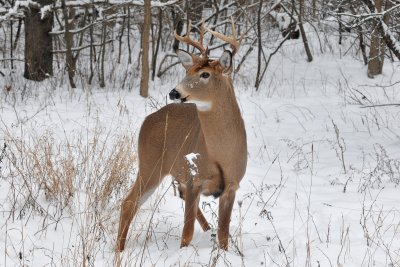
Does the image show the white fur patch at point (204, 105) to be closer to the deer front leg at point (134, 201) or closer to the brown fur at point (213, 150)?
the brown fur at point (213, 150)

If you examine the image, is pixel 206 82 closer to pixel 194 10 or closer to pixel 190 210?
pixel 190 210

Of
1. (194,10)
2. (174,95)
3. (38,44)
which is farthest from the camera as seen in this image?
(194,10)

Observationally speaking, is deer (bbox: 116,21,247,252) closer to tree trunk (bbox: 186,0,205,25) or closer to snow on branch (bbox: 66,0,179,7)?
snow on branch (bbox: 66,0,179,7)

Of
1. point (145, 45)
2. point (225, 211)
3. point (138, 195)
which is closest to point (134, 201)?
point (138, 195)

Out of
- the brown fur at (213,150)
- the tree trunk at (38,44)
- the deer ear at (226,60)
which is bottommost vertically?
the tree trunk at (38,44)

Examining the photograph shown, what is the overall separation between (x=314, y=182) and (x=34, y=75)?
786cm

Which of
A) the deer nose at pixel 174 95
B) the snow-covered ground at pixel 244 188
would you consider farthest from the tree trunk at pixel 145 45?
the deer nose at pixel 174 95

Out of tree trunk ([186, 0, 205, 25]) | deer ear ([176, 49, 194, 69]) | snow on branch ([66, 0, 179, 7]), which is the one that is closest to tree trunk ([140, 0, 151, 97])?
snow on branch ([66, 0, 179, 7])

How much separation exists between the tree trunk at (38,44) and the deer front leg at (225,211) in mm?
9213

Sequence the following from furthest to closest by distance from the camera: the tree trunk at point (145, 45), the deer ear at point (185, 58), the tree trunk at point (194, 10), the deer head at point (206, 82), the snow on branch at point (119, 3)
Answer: the tree trunk at point (194, 10) → the snow on branch at point (119, 3) → the tree trunk at point (145, 45) → the deer ear at point (185, 58) → the deer head at point (206, 82)

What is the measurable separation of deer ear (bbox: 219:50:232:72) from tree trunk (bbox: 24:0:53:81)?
907 cm

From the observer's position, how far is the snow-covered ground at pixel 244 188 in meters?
3.92

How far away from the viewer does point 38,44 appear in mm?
12867

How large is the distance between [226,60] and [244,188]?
221cm
